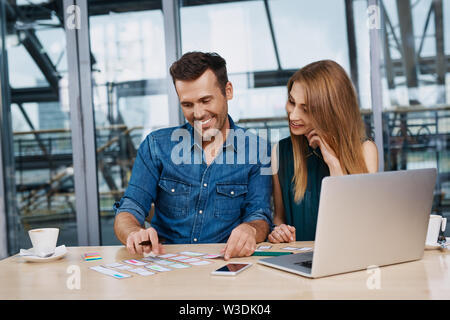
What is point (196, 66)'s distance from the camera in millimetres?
1826

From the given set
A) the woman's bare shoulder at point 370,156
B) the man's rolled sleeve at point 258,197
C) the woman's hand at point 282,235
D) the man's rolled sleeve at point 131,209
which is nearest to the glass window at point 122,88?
the man's rolled sleeve at point 131,209

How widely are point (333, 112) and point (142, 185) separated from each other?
0.86 meters

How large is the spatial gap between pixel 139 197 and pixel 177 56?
4.48 feet

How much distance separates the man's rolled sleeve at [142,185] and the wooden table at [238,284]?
496 mm

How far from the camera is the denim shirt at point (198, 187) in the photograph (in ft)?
5.92

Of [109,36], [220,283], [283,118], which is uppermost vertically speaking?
[109,36]

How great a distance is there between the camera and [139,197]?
69.8 inches

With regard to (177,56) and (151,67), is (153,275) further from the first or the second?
(151,67)

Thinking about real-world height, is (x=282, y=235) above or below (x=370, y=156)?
below

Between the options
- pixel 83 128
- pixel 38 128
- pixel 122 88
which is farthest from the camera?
pixel 38 128

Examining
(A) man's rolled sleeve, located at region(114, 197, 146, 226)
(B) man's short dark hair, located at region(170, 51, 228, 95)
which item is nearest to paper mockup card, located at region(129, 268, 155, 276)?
(A) man's rolled sleeve, located at region(114, 197, 146, 226)

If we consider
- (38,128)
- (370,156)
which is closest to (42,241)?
(370,156)

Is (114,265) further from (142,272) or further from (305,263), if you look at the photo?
(305,263)

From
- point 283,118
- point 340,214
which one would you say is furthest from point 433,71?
point 340,214
